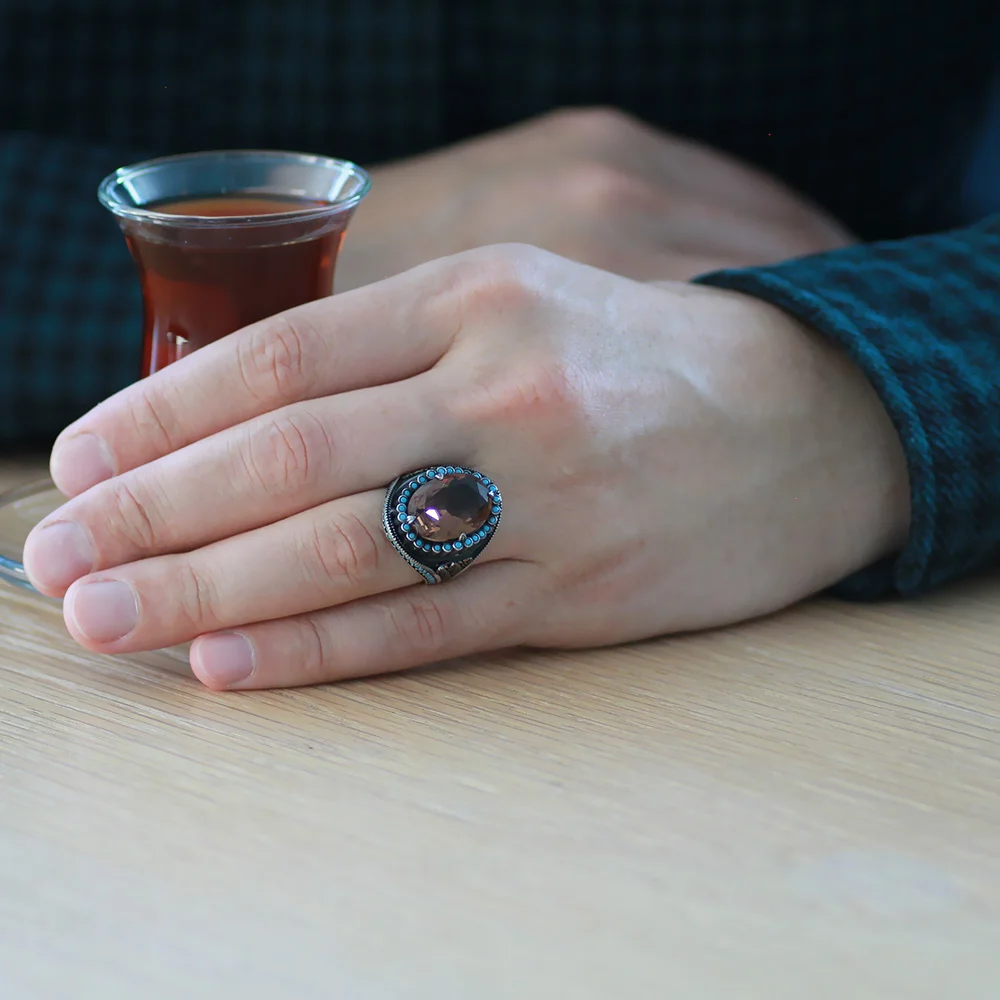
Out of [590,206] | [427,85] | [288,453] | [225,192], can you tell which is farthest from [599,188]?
[288,453]

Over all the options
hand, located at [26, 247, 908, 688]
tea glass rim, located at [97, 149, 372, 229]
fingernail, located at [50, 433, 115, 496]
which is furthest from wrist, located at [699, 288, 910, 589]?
fingernail, located at [50, 433, 115, 496]

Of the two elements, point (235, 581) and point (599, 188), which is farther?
point (599, 188)

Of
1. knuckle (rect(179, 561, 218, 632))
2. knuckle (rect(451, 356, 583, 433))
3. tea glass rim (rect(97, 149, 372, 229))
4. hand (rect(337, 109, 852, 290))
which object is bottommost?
knuckle (rect(179, 561, 218, 632))

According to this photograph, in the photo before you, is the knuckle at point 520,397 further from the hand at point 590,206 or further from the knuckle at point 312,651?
the hand at point 590,206

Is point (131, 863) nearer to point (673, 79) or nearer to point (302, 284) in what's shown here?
point (302, 284)

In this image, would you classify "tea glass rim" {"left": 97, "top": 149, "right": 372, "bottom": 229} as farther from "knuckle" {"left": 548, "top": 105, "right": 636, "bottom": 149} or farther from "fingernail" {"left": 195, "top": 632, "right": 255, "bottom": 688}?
"knuckle" {"left": 548, "top": 105, "right": 636, "bottom": 149}

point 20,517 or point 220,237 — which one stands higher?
point 220,237

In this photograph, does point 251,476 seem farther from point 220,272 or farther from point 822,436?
point 822,436
